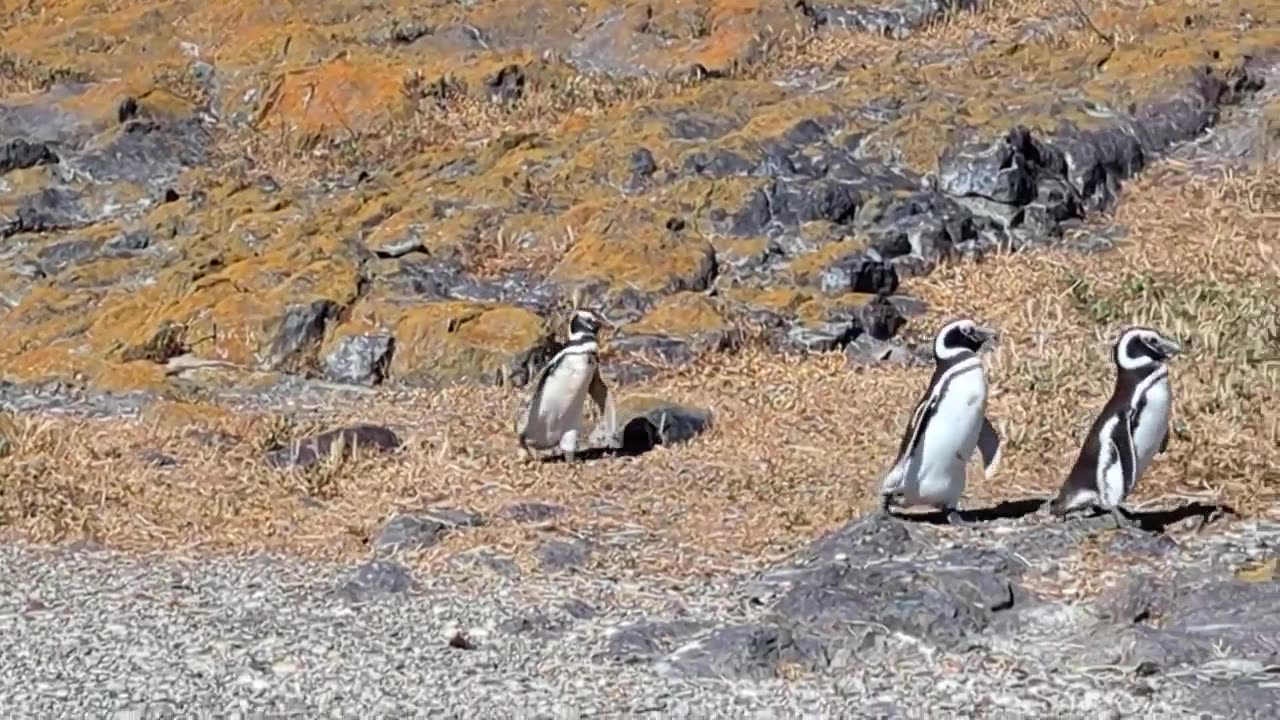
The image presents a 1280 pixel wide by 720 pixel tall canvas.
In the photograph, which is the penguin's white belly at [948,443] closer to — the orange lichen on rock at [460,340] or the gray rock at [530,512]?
the gray rock at [530,512]

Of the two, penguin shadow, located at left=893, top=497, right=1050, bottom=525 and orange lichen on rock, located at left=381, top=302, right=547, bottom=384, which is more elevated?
penguin shadow, located at left=893, top=497, right=1050, bottom=525

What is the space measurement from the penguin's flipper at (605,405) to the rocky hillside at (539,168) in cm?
140

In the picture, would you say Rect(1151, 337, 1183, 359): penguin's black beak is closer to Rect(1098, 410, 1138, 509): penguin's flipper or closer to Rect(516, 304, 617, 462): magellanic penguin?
Rect(1098, 410, 1138, 509): penguin's flipper

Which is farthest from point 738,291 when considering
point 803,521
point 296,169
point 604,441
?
point 296,169

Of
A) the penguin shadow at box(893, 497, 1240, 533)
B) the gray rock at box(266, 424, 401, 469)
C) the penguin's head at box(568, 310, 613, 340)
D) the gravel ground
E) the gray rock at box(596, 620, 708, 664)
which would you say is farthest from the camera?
the penguin's head at box(568, 310, 613, 340)

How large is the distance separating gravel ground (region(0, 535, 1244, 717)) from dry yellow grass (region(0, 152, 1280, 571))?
47cm

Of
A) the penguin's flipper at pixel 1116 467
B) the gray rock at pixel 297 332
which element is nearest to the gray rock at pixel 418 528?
the penguin's flipper at pixel 1116 467

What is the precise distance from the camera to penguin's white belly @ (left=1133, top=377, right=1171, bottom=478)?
7.54m

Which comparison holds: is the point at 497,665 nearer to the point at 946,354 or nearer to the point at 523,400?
the point at 946,354

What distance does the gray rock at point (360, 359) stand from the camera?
11.5 metres

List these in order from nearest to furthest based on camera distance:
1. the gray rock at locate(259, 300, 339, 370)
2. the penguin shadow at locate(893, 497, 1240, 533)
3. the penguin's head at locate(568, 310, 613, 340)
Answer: the penguin shadow at locate(893, 497, 1240, 533) < the penguin's head at locate(568, 310, 613, 340) < the gray rock at locate(259, 300, 339, 370)

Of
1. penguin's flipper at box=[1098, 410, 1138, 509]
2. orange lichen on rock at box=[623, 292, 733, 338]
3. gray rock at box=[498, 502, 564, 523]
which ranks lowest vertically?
orange lichen on rock at box=[623, 292, 733, 338]

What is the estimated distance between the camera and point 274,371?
11.7 meters

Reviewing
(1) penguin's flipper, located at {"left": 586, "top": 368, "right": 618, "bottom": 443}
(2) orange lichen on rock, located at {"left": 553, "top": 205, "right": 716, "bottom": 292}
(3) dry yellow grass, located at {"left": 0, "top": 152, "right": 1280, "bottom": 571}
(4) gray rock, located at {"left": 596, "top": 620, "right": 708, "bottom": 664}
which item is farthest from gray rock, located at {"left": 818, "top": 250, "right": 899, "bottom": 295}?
(4) gray rock, located at {"left": 596, "top": 620, "right": 708, "bottom": 664}
